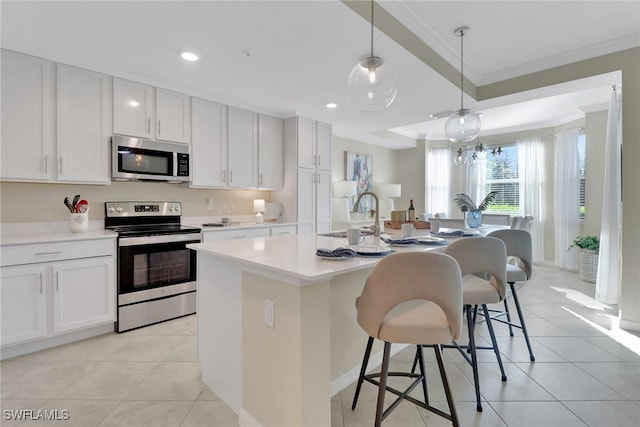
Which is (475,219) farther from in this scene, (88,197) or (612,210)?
(88,197)

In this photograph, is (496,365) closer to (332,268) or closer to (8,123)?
(332,268)

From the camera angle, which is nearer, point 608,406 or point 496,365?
point 608,406

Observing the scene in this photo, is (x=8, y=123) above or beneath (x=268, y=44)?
beneath

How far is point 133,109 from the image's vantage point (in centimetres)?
316

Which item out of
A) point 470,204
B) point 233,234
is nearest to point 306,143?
point 233,234

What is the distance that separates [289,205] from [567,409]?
11.7ft

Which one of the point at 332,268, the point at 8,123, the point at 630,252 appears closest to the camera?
the point at 332,268

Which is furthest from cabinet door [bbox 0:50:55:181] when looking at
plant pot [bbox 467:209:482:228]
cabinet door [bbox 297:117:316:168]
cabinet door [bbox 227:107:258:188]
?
plant pot [bbox 467:209:482:228]

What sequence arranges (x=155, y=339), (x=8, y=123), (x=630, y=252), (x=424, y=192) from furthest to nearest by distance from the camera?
(x=424, y=192) → (x=630, y=252) → (x=155, y=339) → (x=8, y=123)

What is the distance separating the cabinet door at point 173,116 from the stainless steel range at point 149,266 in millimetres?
828

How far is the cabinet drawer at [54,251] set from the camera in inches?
90.7

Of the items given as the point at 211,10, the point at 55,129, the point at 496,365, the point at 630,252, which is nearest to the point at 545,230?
the point at 630,252

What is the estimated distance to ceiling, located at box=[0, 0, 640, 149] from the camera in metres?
2.13

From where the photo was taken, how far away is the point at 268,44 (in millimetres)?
2512
